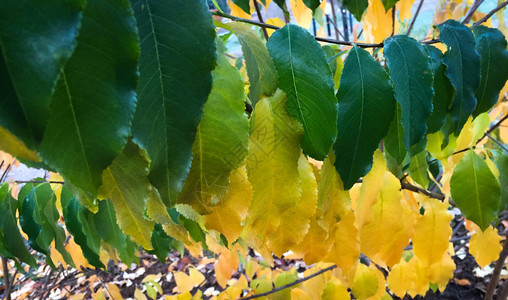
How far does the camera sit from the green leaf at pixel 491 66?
1.60 feet

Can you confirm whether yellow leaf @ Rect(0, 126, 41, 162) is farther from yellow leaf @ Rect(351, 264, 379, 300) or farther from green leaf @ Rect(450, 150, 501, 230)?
yellow leaf @ Rect(351, 264, 379, 300)

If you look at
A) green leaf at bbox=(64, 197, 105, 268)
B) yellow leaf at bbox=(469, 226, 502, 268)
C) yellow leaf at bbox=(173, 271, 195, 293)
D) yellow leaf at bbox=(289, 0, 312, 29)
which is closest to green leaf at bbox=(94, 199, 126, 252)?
green leaf at bbox=(64, 197, 105, 268)

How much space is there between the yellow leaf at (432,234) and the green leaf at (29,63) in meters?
0.79

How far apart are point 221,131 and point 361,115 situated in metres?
0.18

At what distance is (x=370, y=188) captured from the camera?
0.57 meters

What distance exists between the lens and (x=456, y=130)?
0.45m

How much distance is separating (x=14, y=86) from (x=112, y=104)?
54 millimetres

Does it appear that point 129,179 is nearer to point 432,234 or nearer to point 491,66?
point 491,66

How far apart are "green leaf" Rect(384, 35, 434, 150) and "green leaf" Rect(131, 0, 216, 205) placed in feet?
0.78

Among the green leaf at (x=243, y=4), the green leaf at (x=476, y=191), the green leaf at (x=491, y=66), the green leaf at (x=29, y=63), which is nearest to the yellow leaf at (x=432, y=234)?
the green leaf at (x=476, y=191)

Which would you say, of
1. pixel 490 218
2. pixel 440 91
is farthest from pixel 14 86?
pixel 490 218

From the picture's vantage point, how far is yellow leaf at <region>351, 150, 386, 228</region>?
0.55 metres

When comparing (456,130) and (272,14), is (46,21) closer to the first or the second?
(456,130)

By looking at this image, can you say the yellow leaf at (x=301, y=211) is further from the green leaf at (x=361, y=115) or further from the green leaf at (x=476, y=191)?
the green leaf at (x=476, y=191)
